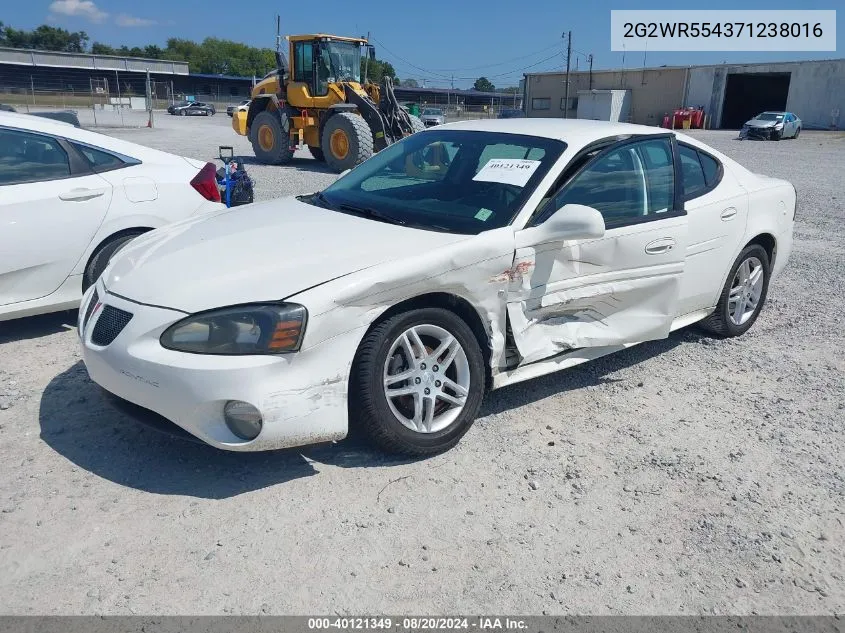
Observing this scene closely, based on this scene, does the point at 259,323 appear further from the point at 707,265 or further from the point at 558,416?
the point at 707,265

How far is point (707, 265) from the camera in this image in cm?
461

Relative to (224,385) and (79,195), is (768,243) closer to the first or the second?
(224,385)

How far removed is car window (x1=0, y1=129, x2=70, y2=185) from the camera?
15.2 ft

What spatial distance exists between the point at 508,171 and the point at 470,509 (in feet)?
6.06

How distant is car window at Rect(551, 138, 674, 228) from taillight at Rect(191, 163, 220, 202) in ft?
9.35

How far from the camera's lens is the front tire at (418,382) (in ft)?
10.3

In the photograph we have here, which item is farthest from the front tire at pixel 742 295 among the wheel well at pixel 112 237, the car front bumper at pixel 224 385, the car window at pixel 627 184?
the wheel well at pixel 112 237

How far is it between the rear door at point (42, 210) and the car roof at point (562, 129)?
2409 millimetres

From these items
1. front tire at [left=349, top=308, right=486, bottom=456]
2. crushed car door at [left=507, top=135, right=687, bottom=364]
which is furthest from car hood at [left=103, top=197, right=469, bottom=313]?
crushed car door at [left=507, top=135, right=687, bottom=364]

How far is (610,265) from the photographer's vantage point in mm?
3953

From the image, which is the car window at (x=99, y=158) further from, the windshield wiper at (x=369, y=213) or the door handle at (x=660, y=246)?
the door handle at (x=660, y=246)

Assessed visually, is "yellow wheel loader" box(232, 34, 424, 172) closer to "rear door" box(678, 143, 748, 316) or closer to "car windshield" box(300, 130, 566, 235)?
"car windshield" box(300, 130, 566, 235)

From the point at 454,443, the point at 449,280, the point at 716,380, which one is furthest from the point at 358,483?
the point at 716,380

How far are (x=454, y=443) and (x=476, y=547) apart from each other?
718 millimetres
